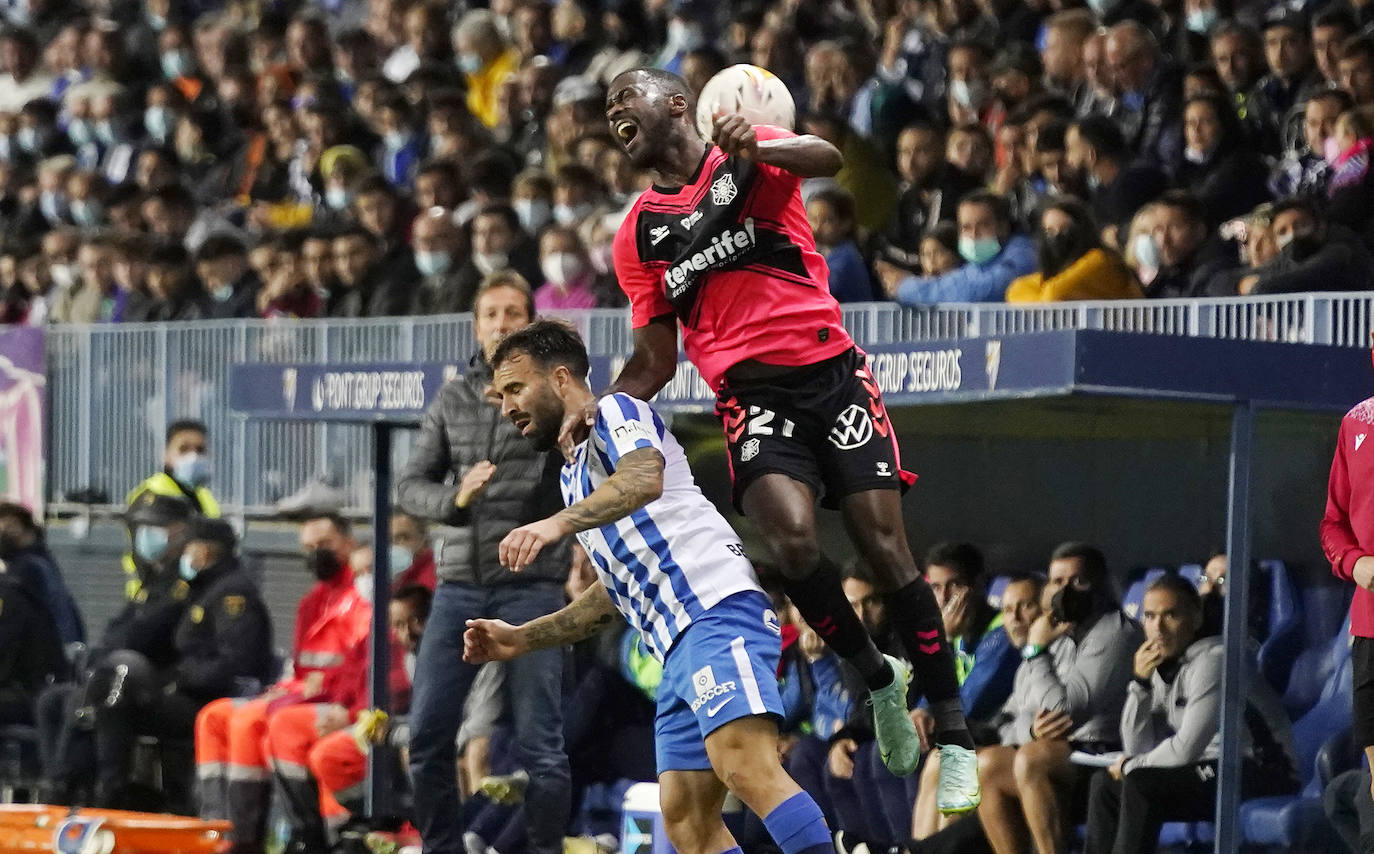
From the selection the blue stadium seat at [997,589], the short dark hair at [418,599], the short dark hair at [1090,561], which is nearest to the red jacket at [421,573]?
the short dark hair at [418,599]

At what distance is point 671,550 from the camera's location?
20.0 ft

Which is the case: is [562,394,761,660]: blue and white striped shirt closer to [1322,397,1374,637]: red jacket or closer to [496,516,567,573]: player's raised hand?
[496,516,567,573]: player's raised hand

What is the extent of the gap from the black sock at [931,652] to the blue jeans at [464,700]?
2.24m

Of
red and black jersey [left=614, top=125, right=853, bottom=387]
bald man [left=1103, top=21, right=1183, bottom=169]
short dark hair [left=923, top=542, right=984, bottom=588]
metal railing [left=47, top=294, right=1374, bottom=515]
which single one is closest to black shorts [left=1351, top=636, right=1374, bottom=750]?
red and black jersey [left=614, top=125, right=853, bottom=387]

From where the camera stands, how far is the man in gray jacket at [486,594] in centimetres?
847

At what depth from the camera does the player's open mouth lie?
21.3 feet

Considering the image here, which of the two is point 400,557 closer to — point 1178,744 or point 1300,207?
point 1178,744

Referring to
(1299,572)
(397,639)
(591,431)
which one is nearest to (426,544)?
(397,639)

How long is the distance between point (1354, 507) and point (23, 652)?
8045 millimetres

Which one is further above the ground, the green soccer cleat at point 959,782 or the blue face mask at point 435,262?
the blue face mask at point 435,262

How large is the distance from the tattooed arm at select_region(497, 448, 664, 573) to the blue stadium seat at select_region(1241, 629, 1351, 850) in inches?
131

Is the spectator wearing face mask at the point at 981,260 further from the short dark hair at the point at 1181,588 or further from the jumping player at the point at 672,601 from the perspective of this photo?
the jumping player at the point at 672,601

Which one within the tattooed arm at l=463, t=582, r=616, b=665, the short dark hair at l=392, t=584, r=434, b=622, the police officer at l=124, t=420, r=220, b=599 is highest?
the police officer at l=124, t=420, r=220, b=599

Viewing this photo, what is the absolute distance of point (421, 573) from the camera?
11.1 m
